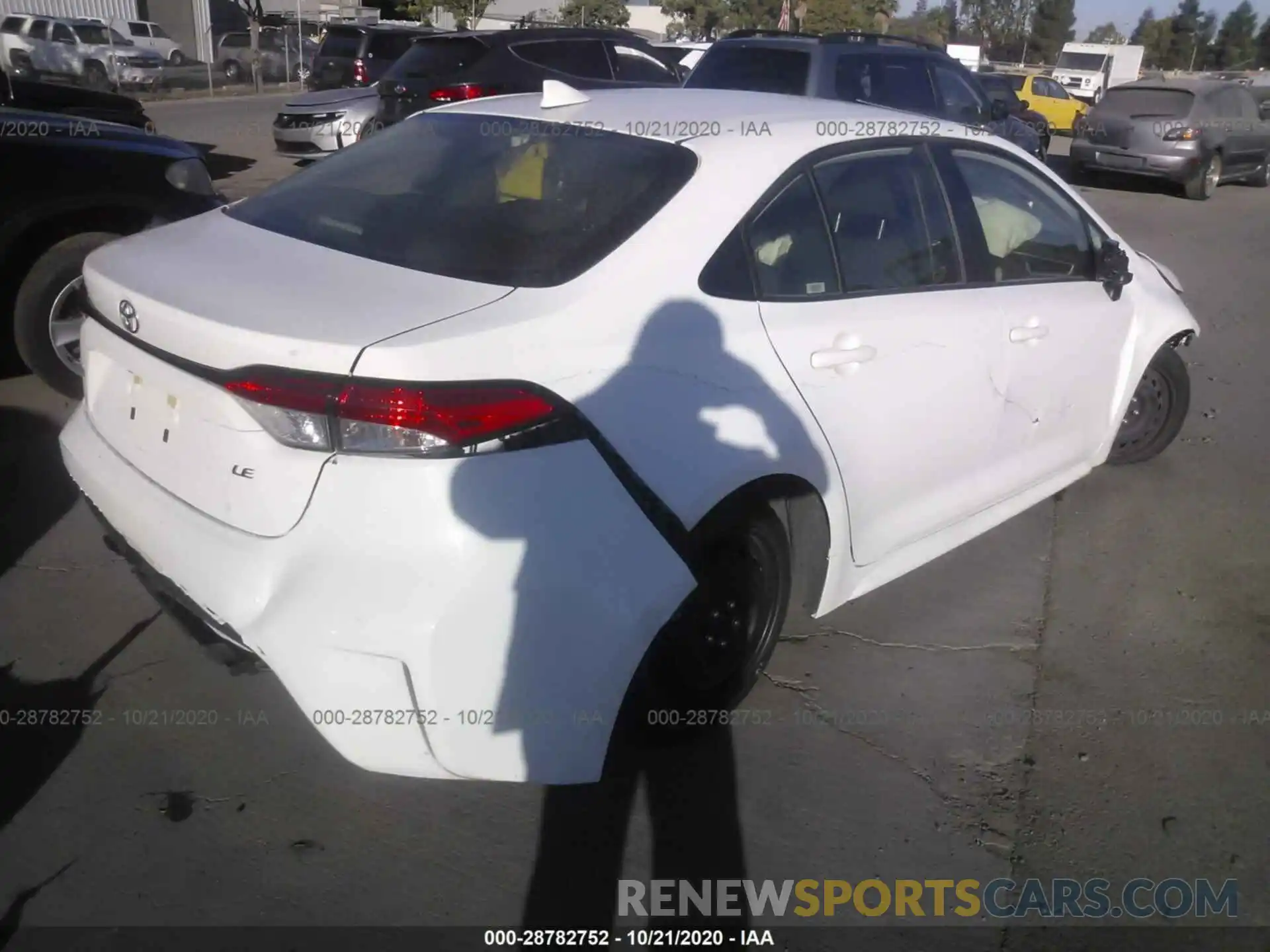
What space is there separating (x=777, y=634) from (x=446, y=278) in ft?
4.88

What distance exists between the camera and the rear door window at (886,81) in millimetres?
9414

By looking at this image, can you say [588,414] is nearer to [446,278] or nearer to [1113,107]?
[446,278]

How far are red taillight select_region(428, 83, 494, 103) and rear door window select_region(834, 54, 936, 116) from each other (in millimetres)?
3733

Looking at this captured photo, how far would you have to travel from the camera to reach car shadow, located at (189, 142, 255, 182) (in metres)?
13.4

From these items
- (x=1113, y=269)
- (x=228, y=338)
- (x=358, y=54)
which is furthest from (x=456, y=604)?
(x=358, y=54)

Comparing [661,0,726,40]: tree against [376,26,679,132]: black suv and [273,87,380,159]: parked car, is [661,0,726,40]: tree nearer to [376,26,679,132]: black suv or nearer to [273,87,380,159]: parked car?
[273,87,380,159]: parked car

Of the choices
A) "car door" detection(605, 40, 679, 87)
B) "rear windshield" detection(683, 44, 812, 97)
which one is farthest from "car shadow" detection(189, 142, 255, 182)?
"rear windshield" detection(683, 44, 812, 97)

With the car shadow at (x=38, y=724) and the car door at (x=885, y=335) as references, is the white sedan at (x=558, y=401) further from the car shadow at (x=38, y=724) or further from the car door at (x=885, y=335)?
the car shadow at (x=38, y=724)

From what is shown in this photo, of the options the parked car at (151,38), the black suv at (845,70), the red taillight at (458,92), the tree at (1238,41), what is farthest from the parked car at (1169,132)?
the tree at (1238,41)

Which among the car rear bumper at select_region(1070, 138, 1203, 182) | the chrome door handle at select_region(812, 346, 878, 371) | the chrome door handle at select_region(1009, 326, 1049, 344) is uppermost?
the chrome door handle at select_region(812, 346, 878, 371)

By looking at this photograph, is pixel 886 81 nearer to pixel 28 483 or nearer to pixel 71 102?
pixel 71 102

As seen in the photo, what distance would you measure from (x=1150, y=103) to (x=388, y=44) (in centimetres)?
1237

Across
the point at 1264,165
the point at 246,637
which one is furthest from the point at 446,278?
the point at 1264,165

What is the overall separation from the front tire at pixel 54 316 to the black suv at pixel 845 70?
235 inches
